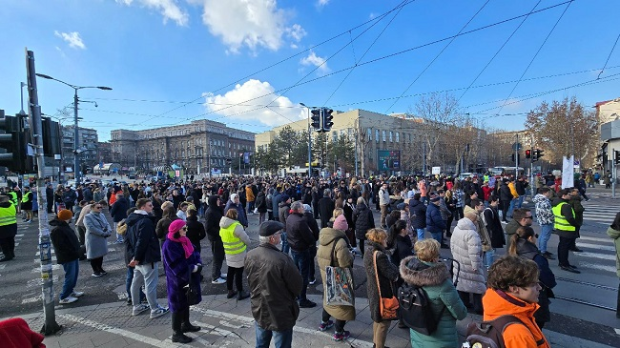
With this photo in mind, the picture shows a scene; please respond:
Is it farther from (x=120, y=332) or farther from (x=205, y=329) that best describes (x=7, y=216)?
(x=205, y=329)

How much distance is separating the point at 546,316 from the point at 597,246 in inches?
285

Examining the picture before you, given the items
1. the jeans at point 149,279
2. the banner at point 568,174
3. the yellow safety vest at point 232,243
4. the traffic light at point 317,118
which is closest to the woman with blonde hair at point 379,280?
the yellow safety vest at point 232,243

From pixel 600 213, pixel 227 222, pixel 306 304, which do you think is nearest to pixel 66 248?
pixel 227 222

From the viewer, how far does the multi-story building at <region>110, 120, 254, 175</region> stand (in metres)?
87.2

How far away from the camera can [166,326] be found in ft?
14.5

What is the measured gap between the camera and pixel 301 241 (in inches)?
198

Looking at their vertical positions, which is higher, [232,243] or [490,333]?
[490,333]

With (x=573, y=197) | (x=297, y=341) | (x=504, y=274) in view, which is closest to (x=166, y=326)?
(x=297, y=341)

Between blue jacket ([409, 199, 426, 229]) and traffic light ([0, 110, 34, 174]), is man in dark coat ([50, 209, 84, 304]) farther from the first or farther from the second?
blue jacket ([409, 199, 426, 229])

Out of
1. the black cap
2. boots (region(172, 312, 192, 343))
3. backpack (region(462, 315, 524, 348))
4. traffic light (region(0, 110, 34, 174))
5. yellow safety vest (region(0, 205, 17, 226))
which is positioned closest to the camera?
backpack (region(462, 315, 524, 348))

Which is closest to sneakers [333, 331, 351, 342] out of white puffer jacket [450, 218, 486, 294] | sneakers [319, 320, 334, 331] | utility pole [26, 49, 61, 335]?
sneakers [319, 320, 334, 331]

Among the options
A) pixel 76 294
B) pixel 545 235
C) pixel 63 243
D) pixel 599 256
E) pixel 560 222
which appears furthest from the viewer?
pixel 599 256

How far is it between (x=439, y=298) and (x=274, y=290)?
5.08 ft

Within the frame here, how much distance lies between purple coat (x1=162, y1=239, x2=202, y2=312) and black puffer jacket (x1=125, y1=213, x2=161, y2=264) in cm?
89
